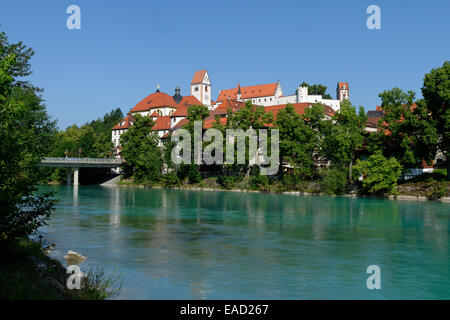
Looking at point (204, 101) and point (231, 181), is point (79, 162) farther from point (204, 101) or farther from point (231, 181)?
point (204, 101)

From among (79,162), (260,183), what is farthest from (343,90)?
(79,162)

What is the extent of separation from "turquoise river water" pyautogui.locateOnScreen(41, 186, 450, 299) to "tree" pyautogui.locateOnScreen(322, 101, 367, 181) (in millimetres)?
22789

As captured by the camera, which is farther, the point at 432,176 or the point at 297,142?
the point at 297,142

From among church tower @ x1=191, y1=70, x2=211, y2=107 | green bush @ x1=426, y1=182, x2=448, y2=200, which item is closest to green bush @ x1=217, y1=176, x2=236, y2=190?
green bush @ x1=426, y1=182, x2=448, y2=200

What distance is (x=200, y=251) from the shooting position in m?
20.3

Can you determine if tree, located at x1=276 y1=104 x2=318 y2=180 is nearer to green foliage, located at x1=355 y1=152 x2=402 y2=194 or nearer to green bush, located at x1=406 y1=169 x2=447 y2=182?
green foliage, located at x1=355 y1=152 x2=402 y2=194

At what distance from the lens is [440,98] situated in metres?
49.6

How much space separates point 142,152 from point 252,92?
7281 centimetres

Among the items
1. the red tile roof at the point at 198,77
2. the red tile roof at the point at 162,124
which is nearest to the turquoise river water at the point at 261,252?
the red tile roof at the point at 162,124

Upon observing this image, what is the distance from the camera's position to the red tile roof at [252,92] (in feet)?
475

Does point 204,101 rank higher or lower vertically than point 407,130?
higher
